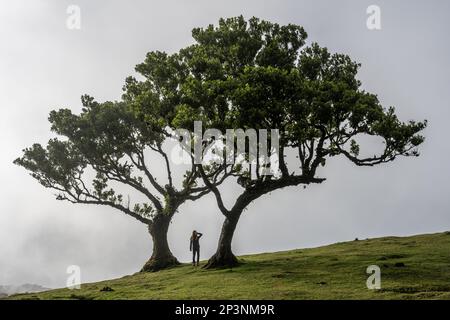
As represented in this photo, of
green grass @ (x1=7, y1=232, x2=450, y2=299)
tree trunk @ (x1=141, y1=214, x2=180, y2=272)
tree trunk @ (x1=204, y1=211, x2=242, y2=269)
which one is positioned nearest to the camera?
green grass @ (x1=7, y1=232, x2=450, y2=299)

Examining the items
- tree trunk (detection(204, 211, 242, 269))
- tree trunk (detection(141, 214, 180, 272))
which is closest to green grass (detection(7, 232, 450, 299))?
tree trunk (detection(204, 211, 242, 269))

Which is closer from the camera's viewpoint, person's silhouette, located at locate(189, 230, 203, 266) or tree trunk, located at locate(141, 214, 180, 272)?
person's silhouette, located at locate(189, 230, 203, 266)

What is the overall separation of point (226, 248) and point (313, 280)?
1209 centimetres

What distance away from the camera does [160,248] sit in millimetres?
50250

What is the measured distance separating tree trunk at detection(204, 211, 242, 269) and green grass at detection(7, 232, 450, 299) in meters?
1.28

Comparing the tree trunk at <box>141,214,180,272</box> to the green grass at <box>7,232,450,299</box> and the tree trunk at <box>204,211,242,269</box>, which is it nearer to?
the green grass at <box>7,232,450,299</box>

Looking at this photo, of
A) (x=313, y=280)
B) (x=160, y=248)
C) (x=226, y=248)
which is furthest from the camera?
(x=160, y=248)

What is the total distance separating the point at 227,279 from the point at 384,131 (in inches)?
721

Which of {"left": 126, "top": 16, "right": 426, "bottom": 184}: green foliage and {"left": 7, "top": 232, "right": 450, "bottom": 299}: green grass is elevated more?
{"left": 126, "top": 16, "right": 426, "bottom": 184}: green foliage

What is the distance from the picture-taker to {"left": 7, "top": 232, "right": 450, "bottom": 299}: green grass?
1011 inches

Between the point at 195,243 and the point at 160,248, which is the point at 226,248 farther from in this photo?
the point at 160,248

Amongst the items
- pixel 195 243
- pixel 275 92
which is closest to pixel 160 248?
pixel 195 243

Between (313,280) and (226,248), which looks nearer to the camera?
(313,280)
